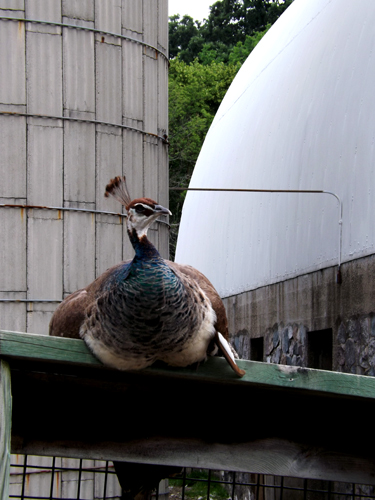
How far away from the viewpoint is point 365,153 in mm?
6621

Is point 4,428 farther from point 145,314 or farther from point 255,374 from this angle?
point 255,374

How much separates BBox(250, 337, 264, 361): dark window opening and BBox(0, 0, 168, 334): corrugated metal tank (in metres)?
2.65

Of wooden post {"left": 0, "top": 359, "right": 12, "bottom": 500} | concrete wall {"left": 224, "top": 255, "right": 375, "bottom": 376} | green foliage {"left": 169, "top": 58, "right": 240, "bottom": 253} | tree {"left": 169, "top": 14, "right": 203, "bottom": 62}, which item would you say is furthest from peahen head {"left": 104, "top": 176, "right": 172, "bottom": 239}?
tree {"left": 169, "top": 14, "right": 203, "bottom": 62}

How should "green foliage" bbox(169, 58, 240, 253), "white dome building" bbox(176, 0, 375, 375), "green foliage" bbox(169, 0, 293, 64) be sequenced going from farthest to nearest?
1. "green foliage" bbox(169, 0, 293, 64)
2. "green foliage" bbox(169, 58, 240, 253)
3. "white dome building" bbox(176, 0, 375, 375)

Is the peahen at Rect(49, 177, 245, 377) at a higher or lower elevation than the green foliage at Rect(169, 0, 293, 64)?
lower

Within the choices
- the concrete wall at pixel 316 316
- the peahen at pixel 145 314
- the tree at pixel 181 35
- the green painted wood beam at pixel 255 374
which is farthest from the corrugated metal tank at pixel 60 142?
the tree at pixel 181 35

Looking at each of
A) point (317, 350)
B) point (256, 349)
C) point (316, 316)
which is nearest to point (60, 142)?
point (316, 316)

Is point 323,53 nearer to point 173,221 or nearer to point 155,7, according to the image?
point 155,7

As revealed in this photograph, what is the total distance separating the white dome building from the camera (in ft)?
22.2

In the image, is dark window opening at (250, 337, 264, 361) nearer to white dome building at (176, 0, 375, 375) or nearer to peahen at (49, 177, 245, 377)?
white dome building at (176, 0, 375, 375)

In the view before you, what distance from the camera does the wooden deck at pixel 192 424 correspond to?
3188 millimetres

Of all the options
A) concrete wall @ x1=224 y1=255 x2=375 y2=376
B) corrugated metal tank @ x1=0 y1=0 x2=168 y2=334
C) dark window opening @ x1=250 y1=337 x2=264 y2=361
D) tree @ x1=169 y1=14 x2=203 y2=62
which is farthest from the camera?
tree @ x1=169 y1=14 x2=203 y2=62

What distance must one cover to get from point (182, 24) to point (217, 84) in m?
12.1

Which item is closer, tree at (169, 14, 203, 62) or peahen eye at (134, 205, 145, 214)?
peahen eye at (134, 205, 145, 214)
